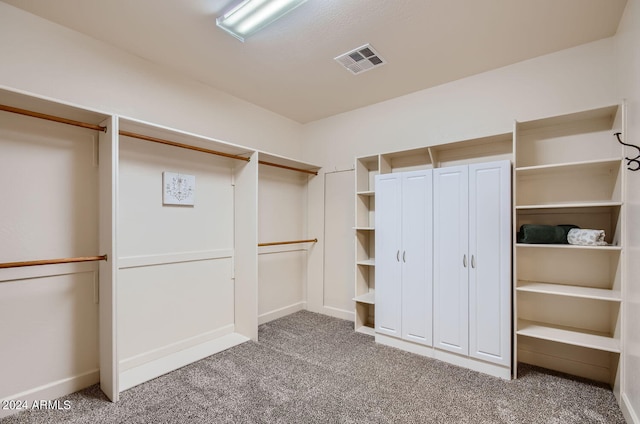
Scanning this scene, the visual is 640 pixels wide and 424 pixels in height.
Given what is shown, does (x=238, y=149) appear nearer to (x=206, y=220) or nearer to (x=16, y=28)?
(x=206, y=220)

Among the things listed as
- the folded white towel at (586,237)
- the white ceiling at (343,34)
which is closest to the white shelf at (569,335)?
the folded white towel at (586,237)

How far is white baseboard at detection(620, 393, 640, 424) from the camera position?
178 centimetres

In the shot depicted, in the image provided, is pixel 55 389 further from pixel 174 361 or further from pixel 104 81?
pixel 104 81

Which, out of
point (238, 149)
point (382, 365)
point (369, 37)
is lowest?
point (382, 365)

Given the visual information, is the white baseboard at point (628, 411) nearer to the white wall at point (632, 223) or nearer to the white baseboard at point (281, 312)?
the white wall at point (632, 223)

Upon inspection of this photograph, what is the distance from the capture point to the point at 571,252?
2.55m

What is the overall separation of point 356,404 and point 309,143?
3471 millimetres

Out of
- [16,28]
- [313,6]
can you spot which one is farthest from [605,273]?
[16,28]

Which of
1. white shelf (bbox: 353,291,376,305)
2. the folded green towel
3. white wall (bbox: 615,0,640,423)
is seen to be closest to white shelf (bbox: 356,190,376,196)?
white shelf (bbox: 353,291,376,305)

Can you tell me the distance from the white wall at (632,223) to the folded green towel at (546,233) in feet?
1.20

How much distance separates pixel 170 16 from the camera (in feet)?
7.23

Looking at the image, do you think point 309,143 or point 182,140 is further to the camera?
point 309,143

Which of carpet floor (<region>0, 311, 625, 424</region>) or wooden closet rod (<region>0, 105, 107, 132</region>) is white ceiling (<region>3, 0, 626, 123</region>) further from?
carpet floor (<region>0, 311, 625, 424</region>)

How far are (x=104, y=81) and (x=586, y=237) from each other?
416 cm
